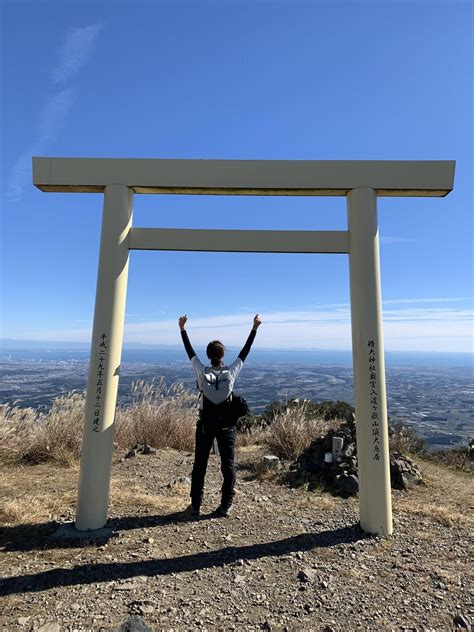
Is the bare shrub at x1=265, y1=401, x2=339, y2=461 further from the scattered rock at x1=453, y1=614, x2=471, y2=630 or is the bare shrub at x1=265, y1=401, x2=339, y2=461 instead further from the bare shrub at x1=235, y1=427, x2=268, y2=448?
the scattered rock at x1=453, y1=614, x2=471, y2=630

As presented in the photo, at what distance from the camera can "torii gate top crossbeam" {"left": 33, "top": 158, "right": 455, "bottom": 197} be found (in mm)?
3699

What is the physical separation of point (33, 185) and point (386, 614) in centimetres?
465

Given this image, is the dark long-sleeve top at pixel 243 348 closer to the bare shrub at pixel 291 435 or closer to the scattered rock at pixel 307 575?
the scattered rock at pixel 307 575

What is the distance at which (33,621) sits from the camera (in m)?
2.24

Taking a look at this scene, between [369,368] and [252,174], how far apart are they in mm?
2218

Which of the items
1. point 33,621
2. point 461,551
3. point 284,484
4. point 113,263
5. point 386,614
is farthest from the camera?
point 284,484

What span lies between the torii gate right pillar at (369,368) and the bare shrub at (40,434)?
14.3ft

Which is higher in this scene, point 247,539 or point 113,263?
point 113,263

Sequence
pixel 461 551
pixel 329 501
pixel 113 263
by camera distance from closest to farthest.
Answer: pixel 461 551
pixel 113 263
pixel 329 501

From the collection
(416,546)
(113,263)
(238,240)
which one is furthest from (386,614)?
(113,263)

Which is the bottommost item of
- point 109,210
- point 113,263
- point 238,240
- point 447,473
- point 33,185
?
point 447,473

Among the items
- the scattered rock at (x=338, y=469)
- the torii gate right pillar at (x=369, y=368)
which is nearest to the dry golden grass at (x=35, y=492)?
the scattered rock at (x=338, y=469)

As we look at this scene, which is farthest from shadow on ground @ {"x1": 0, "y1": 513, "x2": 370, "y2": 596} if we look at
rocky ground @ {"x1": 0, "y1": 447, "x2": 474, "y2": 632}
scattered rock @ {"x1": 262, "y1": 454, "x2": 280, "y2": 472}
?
scattered rock @ {"x1": 262, "y1": 454, "x2": 280, "y2": 472}

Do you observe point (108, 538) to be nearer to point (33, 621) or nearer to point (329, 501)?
point (33, 621)
